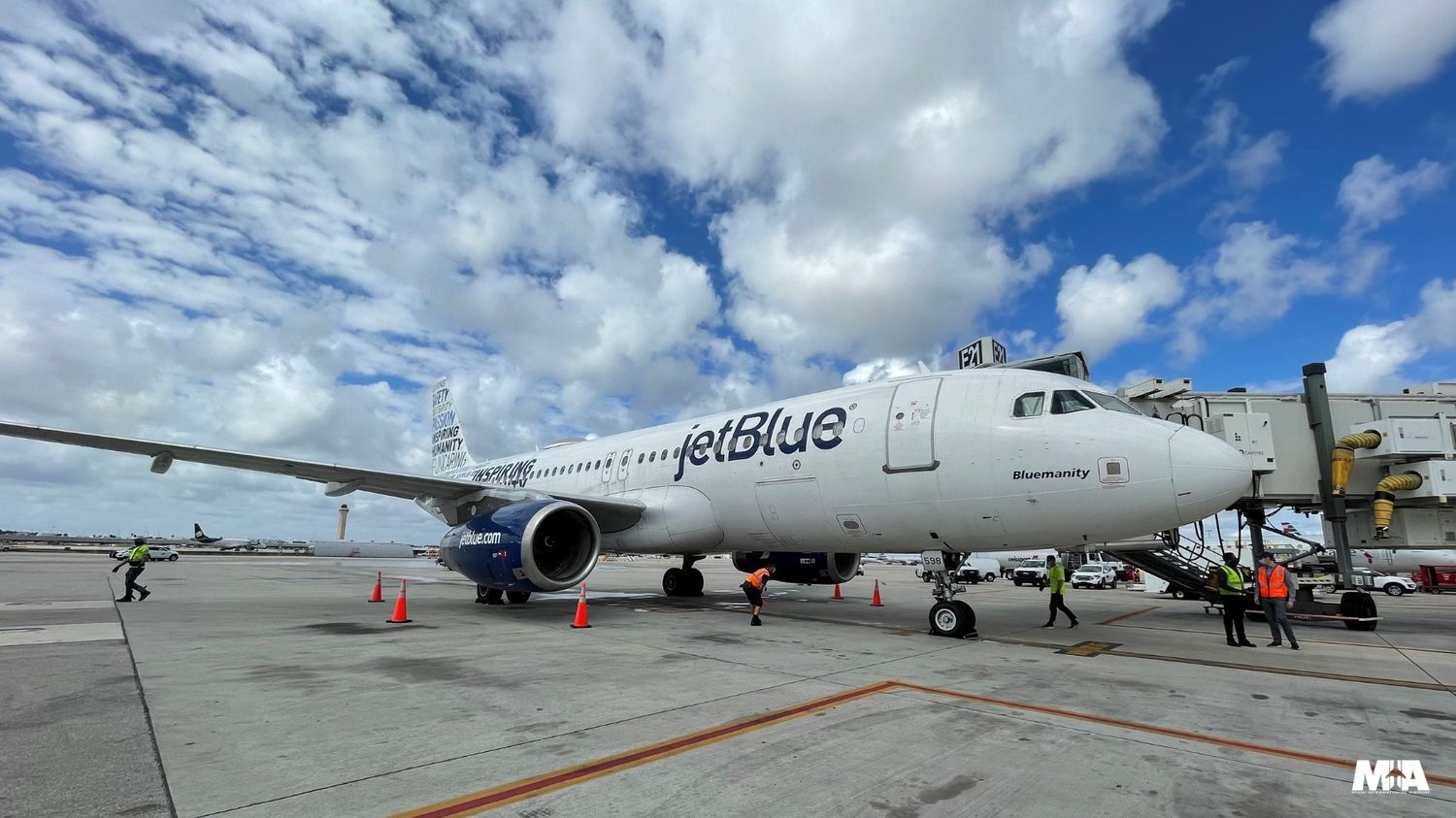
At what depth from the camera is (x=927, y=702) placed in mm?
6152

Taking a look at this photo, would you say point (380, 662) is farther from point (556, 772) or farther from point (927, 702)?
point (927, 702)

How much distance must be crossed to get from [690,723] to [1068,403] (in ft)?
24.2

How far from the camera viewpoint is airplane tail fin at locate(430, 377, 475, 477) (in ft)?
91.9

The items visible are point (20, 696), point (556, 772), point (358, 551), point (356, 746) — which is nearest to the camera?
point (556, 772)

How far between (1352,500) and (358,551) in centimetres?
8219

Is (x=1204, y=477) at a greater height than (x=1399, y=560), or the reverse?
(x=1204, y=477)

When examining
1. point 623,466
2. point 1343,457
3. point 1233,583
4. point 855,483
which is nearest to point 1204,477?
point 1233,583

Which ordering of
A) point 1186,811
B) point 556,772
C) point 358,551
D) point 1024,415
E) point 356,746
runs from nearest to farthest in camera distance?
point 1186,811 → point 556,772 → point 356,746 → point 1024,415 → point 358,551

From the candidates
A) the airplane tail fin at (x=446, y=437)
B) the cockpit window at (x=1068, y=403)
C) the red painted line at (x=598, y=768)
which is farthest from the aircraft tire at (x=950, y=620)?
the airplane tail fin at (x=446, y=437)

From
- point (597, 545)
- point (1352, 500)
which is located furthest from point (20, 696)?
point (1352, 500)

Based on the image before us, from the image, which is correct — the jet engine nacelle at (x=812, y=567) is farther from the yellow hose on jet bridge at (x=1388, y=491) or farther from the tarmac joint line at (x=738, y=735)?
the yellow hose on jet bridge at (x=1388, y=491)

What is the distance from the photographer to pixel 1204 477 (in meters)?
8.44

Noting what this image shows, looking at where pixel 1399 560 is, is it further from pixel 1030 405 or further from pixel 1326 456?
pixel 1030 405

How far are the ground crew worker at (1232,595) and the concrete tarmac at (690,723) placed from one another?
0.29 metres
